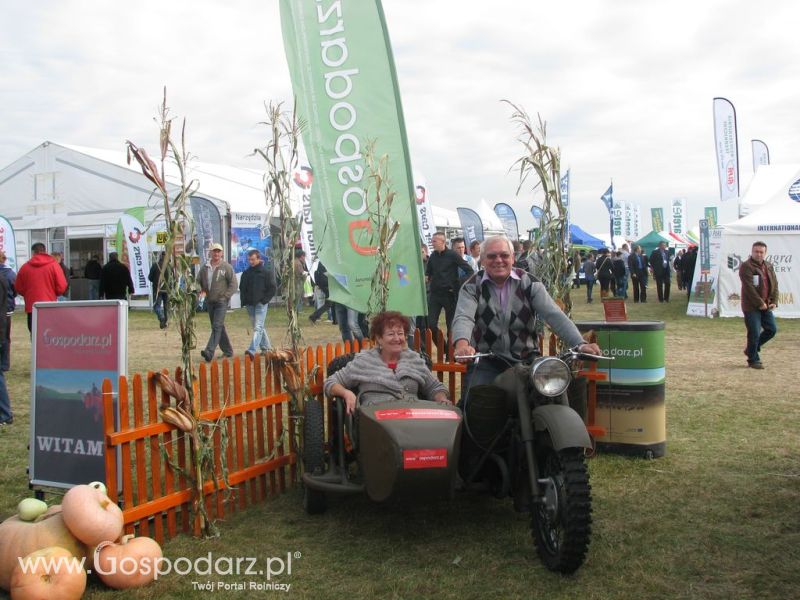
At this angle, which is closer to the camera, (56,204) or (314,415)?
(314,415)

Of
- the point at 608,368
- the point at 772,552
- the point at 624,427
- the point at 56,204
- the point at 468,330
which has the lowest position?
the point at 772,552

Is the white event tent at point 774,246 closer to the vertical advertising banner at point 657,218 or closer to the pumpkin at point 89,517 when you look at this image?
the pumpkin at point 89,517

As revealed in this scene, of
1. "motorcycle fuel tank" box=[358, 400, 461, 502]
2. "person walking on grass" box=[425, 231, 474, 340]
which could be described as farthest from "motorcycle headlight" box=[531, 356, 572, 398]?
"person walking on grass" box=[425, 231, 474, 340]

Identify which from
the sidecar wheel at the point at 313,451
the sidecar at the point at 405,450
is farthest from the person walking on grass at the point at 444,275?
the sidecar at the point at 405,450

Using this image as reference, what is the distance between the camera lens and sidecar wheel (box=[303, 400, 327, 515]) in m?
4.77

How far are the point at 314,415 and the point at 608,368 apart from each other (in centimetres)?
236

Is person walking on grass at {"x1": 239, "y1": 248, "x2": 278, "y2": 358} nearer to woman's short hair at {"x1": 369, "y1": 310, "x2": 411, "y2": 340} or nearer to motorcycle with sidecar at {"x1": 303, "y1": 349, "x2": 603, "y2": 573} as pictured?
woman's short hair at {"x1": 369, "y1": 310, "x2": 411, "y2": 340}

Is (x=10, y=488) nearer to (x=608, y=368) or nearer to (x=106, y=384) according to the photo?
(x=106, y=384)

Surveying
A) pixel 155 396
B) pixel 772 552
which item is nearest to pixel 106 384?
A: pixel 155 396

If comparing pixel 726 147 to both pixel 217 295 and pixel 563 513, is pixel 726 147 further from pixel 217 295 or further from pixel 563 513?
pixel 563 513

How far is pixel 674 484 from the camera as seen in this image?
17.1ft

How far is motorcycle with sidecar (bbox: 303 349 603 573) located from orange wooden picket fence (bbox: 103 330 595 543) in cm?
66

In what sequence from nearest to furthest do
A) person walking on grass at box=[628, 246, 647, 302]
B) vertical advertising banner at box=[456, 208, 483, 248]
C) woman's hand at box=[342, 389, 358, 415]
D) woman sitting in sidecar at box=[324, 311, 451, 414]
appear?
woman's hand at box=[342, 389, 358, 415], woman sitting in sidecar at box=[324, 311, 451, 414], person walking on grass at box=[628, 246, 647, 302], vertical advertising banner at box=[456, 208, 483, 248]

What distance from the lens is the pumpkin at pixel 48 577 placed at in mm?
3385
